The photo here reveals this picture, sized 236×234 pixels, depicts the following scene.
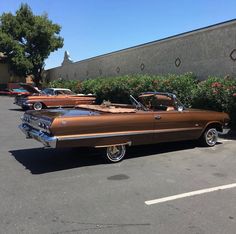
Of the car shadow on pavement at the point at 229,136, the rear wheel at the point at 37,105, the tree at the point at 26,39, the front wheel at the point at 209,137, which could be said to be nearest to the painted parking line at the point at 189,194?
the front wheel at the point at 209,137

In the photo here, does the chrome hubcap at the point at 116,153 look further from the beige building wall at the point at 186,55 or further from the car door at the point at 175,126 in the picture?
the beige building wall at the point at 186,55

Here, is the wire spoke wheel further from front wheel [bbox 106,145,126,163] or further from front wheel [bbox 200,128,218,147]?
front wheel [bbox 106,145,126,163]

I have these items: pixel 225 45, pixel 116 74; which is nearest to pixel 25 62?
pixel 116 74

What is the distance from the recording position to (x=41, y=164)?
7547mm

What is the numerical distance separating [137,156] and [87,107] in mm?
1586

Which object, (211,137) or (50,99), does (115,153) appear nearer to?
(211,137)

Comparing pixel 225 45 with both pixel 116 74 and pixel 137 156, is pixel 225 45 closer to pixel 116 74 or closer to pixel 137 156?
pixel 137 156

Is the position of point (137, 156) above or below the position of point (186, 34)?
below

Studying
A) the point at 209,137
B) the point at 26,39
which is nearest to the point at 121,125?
the point at 209,137

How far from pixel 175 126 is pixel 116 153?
171 centimetres

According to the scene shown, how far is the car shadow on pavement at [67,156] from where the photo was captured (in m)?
7.42

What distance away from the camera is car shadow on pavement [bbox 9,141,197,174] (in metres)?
7.42

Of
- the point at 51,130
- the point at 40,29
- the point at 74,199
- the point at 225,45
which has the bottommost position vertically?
the point at 74,199

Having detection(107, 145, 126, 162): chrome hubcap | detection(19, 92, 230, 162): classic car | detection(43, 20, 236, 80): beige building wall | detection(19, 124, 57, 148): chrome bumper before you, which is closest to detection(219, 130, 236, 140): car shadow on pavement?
detection(19, 92, 230, 162): classic car
